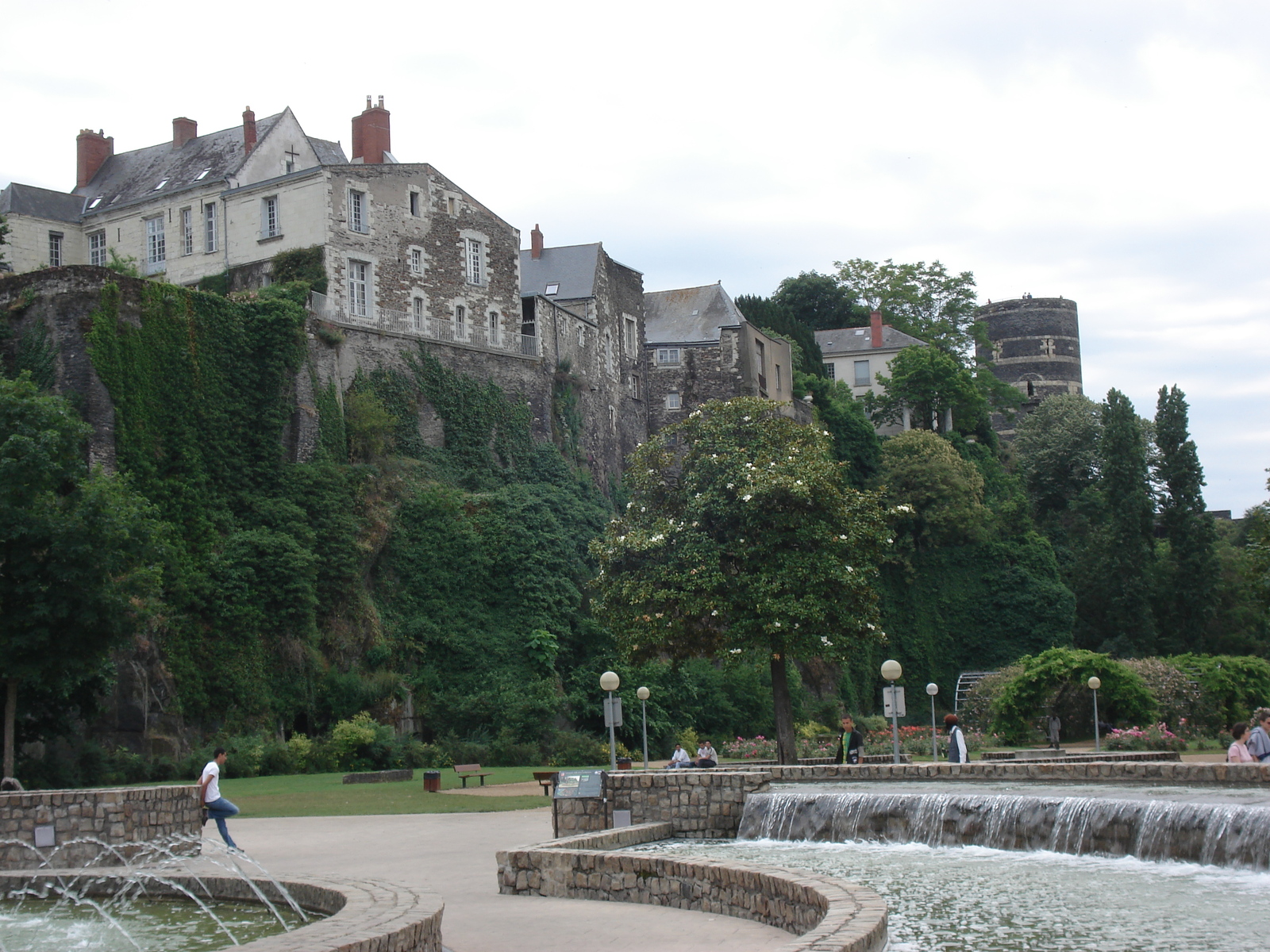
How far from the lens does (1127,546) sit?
6003cm

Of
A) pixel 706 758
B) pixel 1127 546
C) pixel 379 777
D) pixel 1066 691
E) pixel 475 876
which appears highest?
pixel 1127 546

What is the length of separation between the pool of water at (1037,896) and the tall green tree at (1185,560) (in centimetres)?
4806

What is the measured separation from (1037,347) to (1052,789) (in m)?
80.5

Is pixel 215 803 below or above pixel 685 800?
above

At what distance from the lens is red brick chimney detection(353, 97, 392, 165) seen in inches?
1939

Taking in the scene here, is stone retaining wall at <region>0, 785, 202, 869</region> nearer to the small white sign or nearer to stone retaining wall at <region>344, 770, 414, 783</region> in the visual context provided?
stone retaining wall at <region>344, 770, 414, 783</region>

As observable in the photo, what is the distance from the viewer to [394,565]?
132 ft

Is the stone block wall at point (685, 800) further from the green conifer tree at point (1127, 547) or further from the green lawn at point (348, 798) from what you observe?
the green conifer tree at point (1127, 547)

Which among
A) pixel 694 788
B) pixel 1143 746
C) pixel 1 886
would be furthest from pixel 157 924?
pixel 1143 746

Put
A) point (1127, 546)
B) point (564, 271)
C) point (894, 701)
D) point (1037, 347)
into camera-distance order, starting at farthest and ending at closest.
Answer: point (1037, 347)
point (1127, 546)
point (564, 271)
point (894, 701)

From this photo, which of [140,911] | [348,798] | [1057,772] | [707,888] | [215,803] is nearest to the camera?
[707,888]

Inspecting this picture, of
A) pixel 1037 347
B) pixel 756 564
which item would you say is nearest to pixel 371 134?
pixel 756 564

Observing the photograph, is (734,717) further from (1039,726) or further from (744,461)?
(744,461)

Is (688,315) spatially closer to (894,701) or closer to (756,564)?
(756,564)
